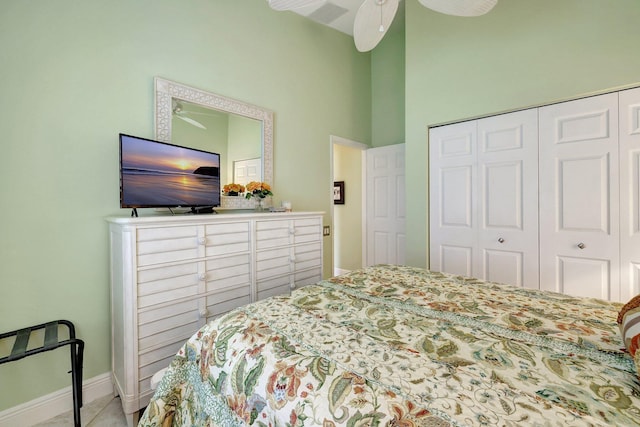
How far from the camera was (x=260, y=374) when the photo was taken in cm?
88

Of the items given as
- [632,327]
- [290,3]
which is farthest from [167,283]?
[632,327]

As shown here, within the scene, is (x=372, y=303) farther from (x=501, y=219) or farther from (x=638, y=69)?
(x=638, y=69)

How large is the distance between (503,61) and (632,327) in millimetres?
2450

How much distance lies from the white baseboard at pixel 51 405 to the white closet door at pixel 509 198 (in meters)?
3.19

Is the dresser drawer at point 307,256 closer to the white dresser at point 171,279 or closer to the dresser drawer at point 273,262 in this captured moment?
the dresser drawer at point 273,262

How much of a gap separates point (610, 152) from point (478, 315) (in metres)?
1.92

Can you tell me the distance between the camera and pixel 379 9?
176 cm

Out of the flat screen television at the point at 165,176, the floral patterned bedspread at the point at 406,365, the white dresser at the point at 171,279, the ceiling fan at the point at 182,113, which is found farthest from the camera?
the ceiling fan at the point at 182,113

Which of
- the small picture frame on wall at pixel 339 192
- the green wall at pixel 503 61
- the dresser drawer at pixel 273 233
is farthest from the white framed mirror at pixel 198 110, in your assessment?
the small picture frame on wall at pixel 339 192

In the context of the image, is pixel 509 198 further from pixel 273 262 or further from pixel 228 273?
pixel 228 273

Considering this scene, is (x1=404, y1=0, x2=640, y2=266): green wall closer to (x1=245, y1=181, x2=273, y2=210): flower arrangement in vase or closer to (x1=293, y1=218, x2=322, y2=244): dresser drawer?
(x1=293, y1=218, x2=322, y2=244): dresser drawer

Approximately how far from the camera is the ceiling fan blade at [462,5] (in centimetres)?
157

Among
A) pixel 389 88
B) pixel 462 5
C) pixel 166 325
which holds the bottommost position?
pixel 166 325

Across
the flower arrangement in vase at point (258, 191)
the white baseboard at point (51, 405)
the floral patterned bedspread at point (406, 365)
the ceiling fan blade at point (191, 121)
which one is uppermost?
the ceiling fan blade at point (191, 121)
